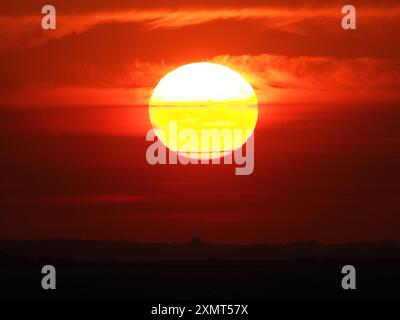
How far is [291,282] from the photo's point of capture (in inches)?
1610

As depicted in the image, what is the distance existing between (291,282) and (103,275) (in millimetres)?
8705

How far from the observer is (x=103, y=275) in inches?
1394

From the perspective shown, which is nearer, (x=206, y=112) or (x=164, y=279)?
(x=206, y=112)

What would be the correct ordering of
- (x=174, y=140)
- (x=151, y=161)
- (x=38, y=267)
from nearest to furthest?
(x=174, y=140)
(x=151, y=161)
(x=38, y=267)

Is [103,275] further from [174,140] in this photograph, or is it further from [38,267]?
[174,140]

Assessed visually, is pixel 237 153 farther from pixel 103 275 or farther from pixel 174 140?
pixel 103 275

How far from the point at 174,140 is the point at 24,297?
27.8ft

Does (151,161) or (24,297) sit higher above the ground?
(151,161)

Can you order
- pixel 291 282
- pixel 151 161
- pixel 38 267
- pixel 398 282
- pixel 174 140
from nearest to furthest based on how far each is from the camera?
1. pixel 174 140
2. pixel 151 161
3. pixel 38 267
4. pixel 398 282
5. pixel 291 282
